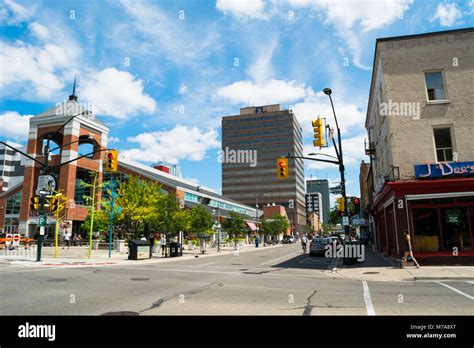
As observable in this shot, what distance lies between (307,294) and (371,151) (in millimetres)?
21045

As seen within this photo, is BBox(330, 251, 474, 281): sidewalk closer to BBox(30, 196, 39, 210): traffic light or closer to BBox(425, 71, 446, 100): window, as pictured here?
BBox(425, 71, 446, 100): window

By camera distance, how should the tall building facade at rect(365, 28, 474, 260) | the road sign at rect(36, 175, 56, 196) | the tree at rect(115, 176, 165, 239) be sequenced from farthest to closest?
the tree at rect(115, 176, 165, 239) → the road sign at rect(36, 175, 56, 196) → the tall building facade at rect(365, 28, 474, 260)

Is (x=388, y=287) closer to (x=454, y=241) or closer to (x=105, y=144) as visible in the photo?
(x=454, y=241)

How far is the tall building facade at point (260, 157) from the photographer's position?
134 metres

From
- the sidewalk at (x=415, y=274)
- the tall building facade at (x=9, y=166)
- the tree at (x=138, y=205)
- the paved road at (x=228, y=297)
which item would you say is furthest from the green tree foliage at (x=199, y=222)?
the tall building facade at (x=9, y=166)

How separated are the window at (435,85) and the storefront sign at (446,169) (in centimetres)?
397

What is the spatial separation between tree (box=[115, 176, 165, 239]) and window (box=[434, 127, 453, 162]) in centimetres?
2315

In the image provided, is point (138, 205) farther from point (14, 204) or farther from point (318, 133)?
point (14, 204)

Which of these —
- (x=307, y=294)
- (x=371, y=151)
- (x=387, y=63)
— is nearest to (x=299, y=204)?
(x=371, y=151)

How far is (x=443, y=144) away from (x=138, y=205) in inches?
1026

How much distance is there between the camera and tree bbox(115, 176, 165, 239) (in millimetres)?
32812

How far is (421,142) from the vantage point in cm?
1841

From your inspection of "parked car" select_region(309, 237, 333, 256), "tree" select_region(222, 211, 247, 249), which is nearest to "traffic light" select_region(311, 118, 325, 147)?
"parked car" select_region(309, 237, 333, 256)
